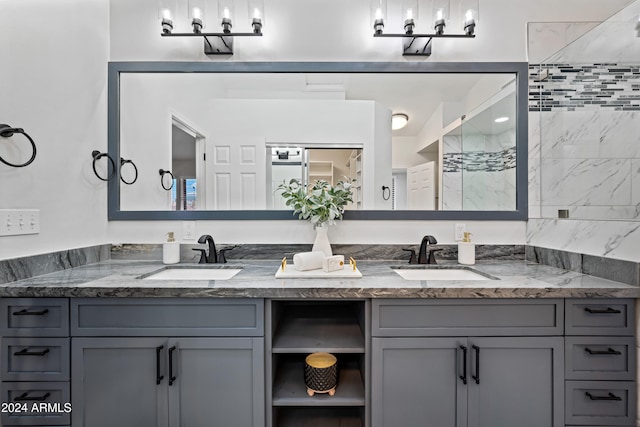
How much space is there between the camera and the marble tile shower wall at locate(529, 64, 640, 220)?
143 cm

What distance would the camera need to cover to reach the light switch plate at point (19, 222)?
1.20 m

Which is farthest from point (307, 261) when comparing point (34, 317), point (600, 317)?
point (600, 317)

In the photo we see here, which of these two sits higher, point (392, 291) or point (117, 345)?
point (392, 291)

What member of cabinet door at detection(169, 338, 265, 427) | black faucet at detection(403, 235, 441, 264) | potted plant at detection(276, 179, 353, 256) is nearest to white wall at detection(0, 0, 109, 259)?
cabinet door at detection(169, 338, 265, 427)

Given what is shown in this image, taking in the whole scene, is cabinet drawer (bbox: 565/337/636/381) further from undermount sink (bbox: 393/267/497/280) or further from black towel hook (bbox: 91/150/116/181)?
black towel hook (bbox: 91/150/116/181)

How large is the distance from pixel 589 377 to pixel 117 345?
1.90 m

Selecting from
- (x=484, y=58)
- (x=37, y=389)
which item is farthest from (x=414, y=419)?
(x=484, y=58)

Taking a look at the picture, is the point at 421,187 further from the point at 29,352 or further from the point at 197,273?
the point at 29,352

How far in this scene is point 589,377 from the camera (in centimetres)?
114

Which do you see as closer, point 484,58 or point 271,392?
point 271,392

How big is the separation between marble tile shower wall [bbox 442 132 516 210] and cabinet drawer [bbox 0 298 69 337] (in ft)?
6.43

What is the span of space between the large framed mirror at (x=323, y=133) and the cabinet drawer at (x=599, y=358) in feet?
2.57

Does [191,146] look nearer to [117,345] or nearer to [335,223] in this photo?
[335,223]

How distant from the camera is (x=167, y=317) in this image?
1154mm
